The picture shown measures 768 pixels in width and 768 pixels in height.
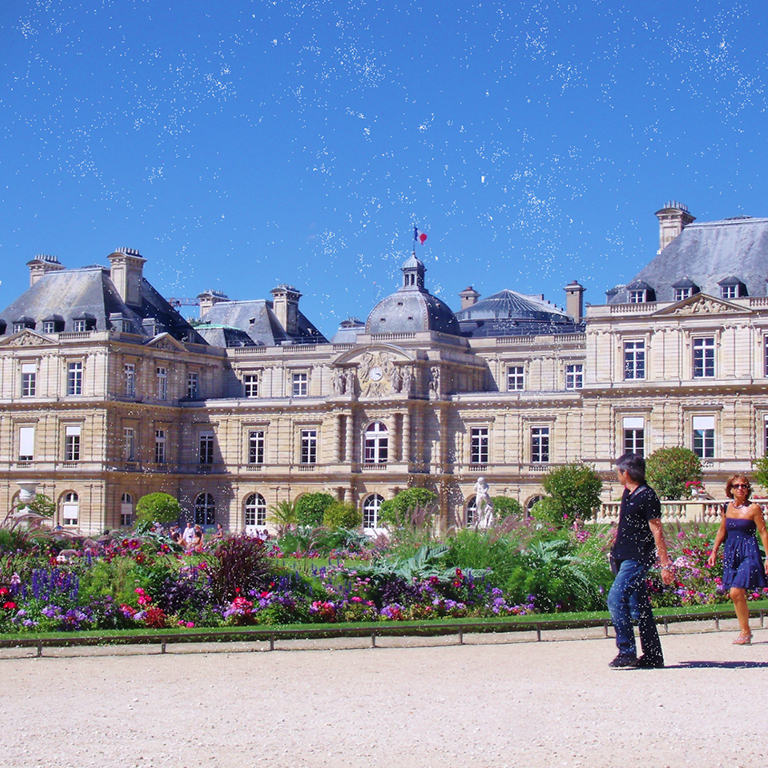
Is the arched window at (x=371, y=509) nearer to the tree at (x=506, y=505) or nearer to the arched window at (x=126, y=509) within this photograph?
the tree at (x=506, y=505)

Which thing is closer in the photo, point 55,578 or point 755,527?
point 755,527

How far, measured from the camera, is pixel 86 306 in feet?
213

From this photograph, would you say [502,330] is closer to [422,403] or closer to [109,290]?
[422,403]

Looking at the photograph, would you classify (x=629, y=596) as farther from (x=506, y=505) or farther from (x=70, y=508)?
(x=70, y=508)

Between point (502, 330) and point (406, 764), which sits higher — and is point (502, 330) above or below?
above

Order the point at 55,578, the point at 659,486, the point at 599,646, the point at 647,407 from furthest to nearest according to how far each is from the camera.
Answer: the point at 647,407, the point at 659,486, the point at 55,578, the point at 599,646

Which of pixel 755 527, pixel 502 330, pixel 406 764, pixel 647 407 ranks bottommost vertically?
pixel 406 764

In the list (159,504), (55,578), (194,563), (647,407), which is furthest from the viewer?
(159,504)

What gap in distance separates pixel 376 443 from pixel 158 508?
10368 mm

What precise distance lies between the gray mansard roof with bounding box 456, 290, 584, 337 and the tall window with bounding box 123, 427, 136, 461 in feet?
57.7

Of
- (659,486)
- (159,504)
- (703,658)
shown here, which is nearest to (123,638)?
(703,658)

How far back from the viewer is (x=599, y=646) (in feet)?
61.2

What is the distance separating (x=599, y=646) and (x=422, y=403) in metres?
42.1

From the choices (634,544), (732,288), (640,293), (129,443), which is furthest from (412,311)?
(634,544)
